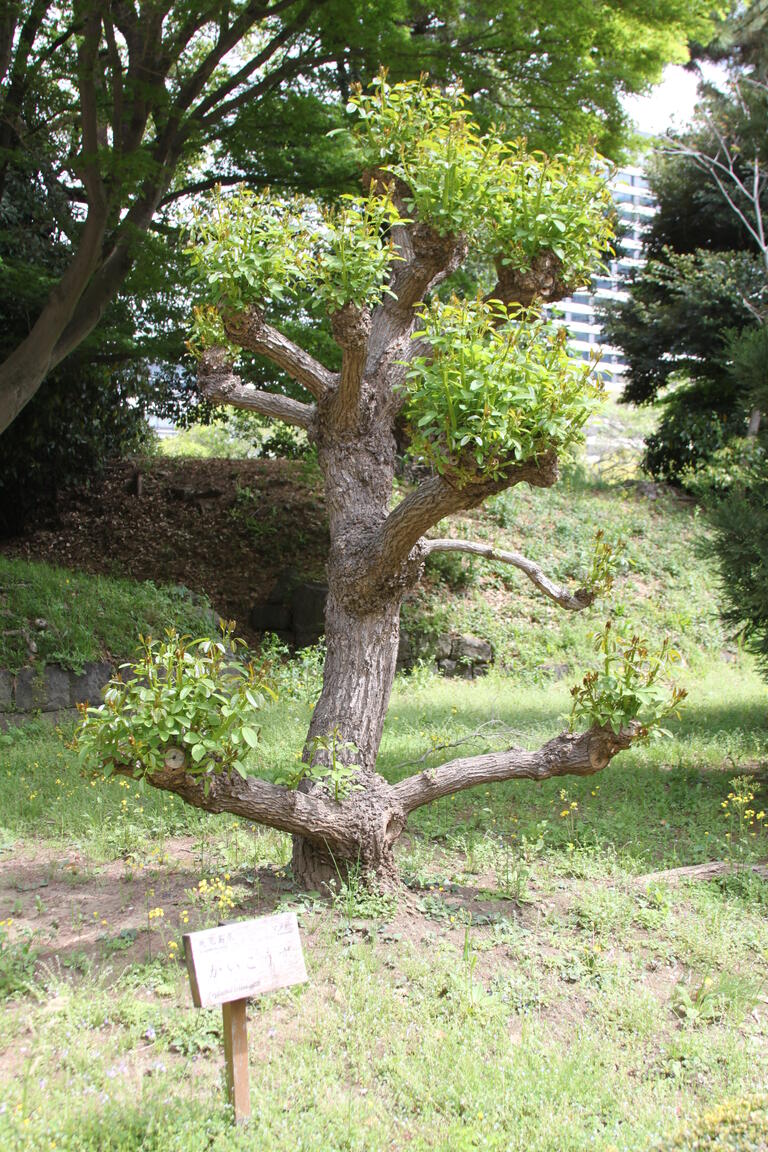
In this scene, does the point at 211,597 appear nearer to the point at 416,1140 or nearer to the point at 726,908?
the point at 726,908

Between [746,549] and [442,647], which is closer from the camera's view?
[746,549]

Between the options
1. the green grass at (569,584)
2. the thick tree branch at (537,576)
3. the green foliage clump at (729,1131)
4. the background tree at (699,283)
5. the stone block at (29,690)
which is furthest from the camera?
the background tree at (699,283)

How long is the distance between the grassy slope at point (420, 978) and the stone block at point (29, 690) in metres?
1.53

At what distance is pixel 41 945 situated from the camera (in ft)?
13.7

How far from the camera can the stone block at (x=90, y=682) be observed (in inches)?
355

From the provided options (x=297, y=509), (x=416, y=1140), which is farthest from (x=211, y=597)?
(x=416, y=1140)

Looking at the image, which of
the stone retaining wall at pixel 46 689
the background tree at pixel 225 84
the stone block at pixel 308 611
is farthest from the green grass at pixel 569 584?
the background tree at pixel 225 84

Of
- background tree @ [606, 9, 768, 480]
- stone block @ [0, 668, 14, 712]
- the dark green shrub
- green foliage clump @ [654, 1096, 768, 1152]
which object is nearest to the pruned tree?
green foliage clump @ [654, 1096, 768, 1152]

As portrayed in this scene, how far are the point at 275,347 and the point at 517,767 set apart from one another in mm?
2586

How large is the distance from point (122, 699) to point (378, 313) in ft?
9.63

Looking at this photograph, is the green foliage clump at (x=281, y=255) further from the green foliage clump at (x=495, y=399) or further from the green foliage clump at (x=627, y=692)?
the green foliage clump at (x=627, y=692)

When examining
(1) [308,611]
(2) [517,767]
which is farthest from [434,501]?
(1) [308,611]

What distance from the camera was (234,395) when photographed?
536 centimetres

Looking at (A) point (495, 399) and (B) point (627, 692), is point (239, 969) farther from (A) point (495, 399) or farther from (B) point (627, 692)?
(A) point (495, 399)
